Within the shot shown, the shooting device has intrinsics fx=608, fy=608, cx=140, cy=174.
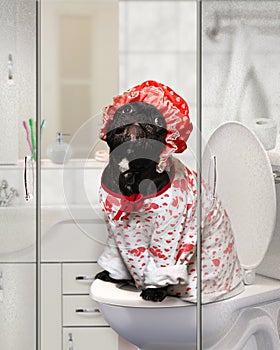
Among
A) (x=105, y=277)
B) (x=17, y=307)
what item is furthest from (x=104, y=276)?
(x=17, y=307)

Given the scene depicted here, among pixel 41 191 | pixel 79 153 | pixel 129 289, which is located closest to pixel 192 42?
pixel 79 153

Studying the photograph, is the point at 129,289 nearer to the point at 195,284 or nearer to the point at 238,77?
the point at 195,284

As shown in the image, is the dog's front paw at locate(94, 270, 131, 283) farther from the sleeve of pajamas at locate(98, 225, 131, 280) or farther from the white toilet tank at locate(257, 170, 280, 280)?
the white toilet tank at locate(257, 170, 280, 280)

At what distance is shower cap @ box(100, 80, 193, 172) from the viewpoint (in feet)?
5.02

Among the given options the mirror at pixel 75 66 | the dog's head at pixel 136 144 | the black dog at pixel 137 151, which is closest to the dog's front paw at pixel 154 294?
the black dog at pixel 137 151

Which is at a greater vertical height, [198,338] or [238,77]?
[238,77]

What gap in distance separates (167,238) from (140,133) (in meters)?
0.27

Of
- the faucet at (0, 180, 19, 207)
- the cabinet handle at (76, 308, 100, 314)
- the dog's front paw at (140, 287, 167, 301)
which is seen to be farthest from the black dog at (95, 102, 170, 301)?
the faucet at (0, 180, 19, 207)

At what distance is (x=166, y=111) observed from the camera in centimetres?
153

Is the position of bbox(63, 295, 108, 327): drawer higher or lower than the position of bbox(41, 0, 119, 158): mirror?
lower

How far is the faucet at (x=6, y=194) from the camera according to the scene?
1.61 metres

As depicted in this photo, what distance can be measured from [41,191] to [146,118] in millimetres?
332

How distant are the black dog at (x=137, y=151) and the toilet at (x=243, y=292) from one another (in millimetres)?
89

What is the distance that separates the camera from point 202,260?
1.58 metres
